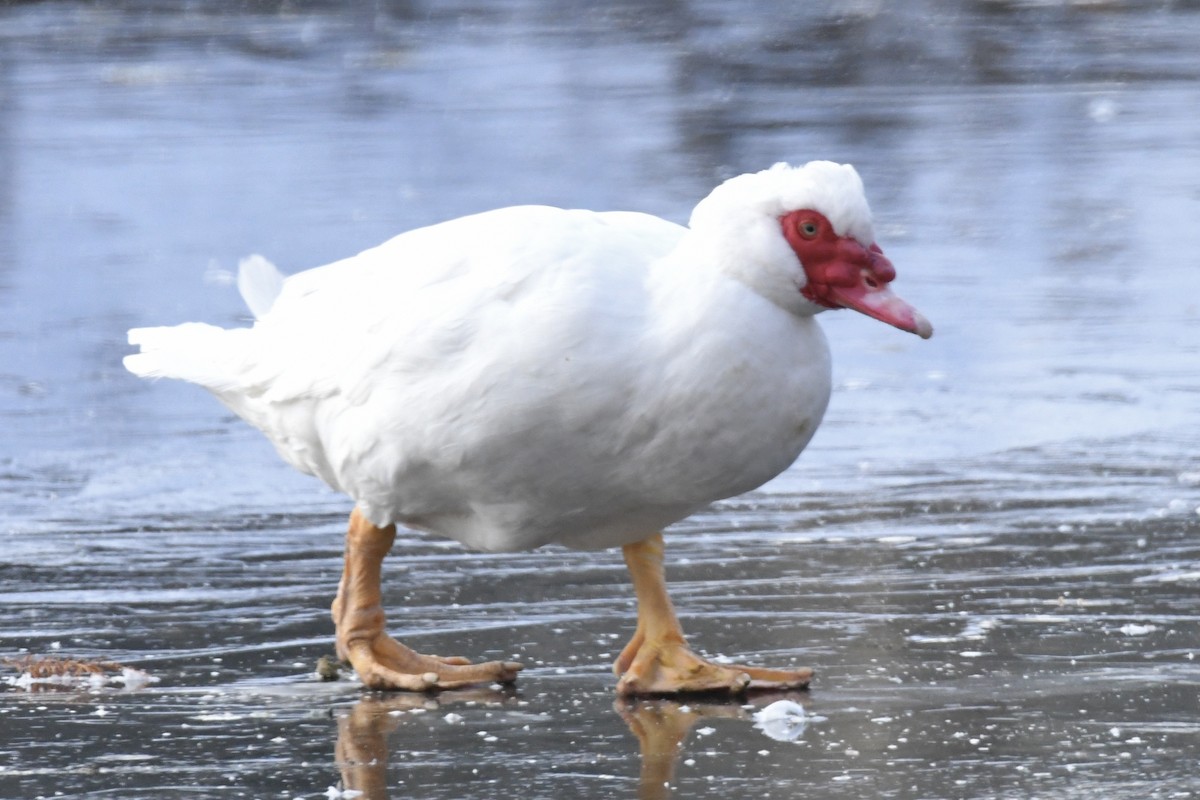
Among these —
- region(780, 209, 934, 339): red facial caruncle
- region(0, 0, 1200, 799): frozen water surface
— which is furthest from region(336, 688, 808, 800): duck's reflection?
Result: region(780, 209, 934, 339): red facial caruncle

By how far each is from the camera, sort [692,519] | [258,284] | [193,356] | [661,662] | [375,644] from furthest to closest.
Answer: [692,519]
[258,284]
[193,356]
[375,644]
[661,662]

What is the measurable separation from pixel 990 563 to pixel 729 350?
1.79m

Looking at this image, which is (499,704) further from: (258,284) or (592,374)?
(258,284)

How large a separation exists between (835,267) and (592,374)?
21.9 inches

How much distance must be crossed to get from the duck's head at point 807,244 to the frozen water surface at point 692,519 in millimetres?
857

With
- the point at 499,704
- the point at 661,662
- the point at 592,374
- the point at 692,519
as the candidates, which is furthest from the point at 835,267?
the point at 692,519

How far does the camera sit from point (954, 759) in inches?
166

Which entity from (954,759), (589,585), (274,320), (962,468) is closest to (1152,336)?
(962,468)

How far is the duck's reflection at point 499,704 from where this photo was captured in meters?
4.16

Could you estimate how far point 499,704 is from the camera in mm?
4848

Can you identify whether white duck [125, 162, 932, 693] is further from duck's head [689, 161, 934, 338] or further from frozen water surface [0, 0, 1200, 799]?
frozen water surface [0, 0, 1200, 799]

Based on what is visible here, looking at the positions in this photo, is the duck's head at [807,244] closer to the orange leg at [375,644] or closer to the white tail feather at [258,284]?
the orange leg at [375,644]

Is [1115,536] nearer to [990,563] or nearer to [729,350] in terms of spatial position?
[990,563]

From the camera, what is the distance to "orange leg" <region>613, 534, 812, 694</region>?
493 centimetres
